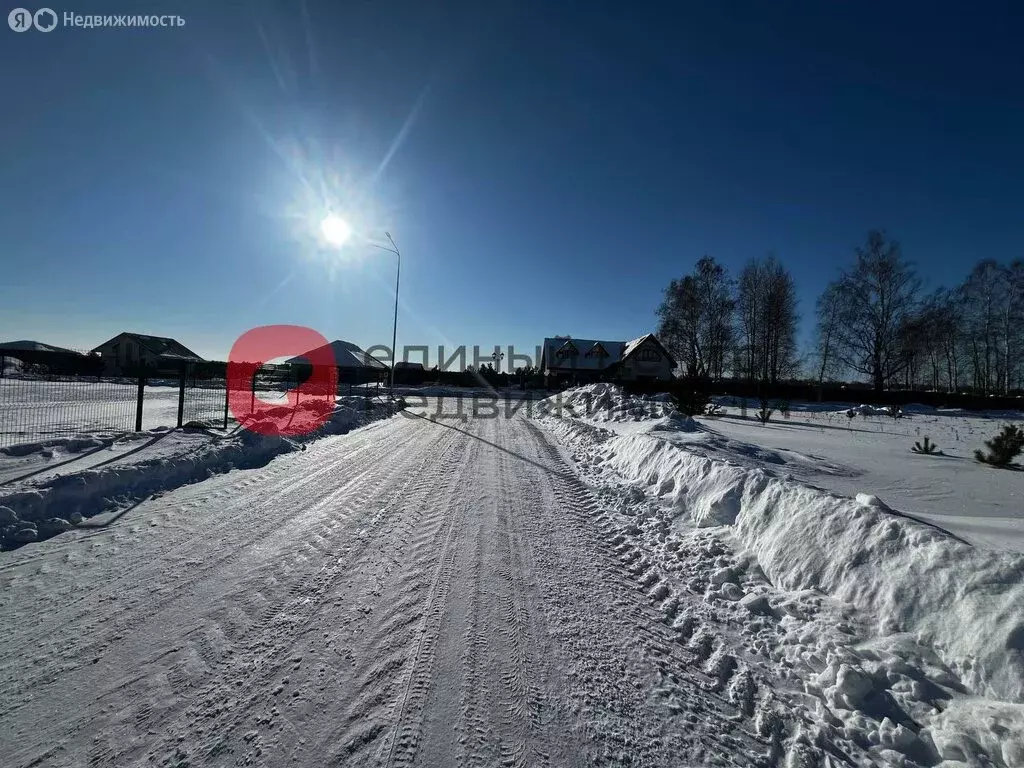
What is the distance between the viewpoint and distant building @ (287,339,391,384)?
38906 mm

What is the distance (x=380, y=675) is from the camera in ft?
8.23

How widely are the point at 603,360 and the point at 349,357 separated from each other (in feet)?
93.0

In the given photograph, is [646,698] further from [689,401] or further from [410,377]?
[410,377]

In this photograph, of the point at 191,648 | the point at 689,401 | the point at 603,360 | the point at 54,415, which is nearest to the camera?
the point at 191,648

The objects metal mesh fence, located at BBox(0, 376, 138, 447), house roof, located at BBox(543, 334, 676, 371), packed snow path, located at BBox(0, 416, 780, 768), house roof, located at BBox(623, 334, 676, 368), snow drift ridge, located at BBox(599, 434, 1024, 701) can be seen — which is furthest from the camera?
house roof, located at BBox(543, 334, 676, 371)

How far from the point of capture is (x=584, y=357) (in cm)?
4859

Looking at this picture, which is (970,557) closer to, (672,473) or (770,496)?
(770,496)

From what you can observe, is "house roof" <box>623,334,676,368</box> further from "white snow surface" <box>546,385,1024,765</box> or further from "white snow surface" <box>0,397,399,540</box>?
"white snow surface" <box>546,385,1024,765</box>

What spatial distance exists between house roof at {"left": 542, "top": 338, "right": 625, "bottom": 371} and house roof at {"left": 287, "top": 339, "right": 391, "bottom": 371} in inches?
776

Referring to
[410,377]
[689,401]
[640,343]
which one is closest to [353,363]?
[410,377]

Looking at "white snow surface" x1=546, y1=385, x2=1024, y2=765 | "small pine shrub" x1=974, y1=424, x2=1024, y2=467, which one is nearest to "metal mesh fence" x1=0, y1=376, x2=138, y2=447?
"white snow surface" x1=546, y1=385, x2=1024, y2=765

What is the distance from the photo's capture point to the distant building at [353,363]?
128 feet

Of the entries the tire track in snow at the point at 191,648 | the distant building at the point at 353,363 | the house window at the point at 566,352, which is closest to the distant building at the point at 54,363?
the distant building at the point at 353,363

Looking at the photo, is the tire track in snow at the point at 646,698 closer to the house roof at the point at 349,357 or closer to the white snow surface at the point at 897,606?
the white snow surface at the point at 897,606
